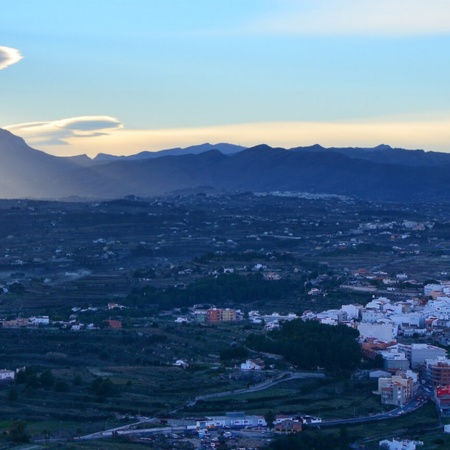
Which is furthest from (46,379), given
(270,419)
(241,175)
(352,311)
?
(241,175)

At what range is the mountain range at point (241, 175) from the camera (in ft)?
530

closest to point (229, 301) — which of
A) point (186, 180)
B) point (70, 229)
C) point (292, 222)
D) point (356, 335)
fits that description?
point (356, 335)

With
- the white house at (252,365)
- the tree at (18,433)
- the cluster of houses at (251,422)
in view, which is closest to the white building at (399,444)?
the cluster of houses at (251,422)

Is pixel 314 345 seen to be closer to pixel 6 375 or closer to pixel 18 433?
pixel 6 375

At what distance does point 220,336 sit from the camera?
40.3m

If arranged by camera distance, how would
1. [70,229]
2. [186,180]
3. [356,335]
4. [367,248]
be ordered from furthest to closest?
1. [186,180]
2. [70,229]
3. [367,248]
4. [356,335]

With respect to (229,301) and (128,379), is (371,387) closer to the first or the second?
(128,379)

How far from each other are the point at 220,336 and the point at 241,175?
138 m

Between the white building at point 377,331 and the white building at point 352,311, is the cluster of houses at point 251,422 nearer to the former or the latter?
the white building at point 377,331

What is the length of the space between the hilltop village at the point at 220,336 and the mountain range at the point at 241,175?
7807 cm

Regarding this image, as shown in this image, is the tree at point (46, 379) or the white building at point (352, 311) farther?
the white building at point (352, 311)

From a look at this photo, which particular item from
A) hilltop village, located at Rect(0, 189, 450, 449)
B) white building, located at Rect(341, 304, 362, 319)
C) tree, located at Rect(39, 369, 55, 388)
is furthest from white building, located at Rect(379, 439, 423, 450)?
white building, located at Rect(341, 304, 362, 319)

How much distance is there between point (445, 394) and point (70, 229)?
171 ft

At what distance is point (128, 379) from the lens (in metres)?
32.1
